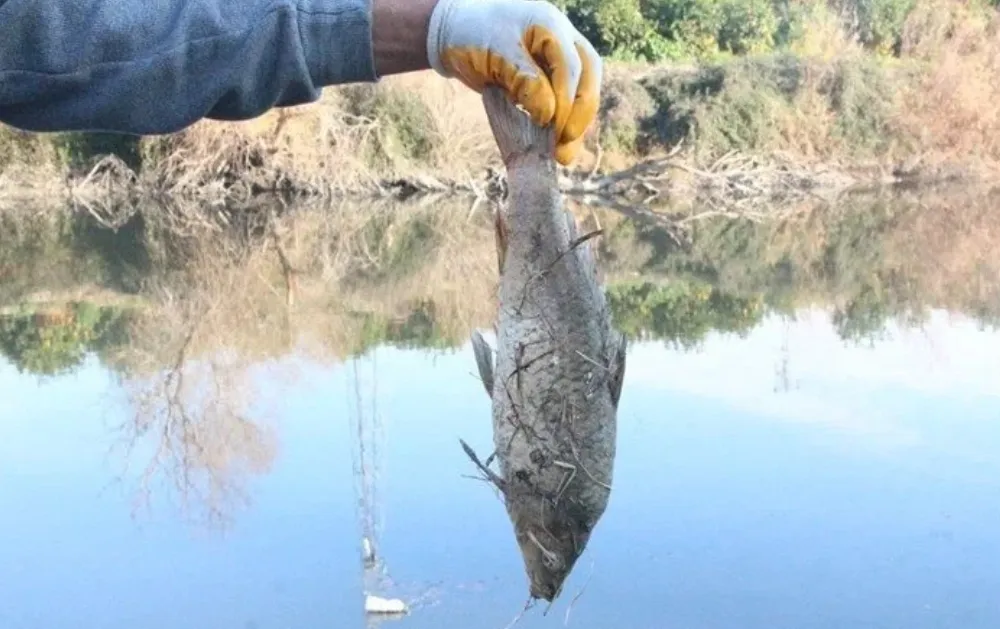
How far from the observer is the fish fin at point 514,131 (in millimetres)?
1856

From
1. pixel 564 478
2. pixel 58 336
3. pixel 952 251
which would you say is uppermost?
pixel 564 478

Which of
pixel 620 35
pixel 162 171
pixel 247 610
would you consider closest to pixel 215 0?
pixel 247 610

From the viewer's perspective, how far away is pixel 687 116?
20.2 m

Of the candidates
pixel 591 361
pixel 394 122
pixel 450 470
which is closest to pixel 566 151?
pixel 591 361

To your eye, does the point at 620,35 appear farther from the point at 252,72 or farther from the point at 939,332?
the point at 252,72

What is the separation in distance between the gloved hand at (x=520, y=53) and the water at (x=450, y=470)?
90.3 inches

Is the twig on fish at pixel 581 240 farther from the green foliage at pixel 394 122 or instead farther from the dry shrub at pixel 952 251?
the green foliage at pixel 394 122

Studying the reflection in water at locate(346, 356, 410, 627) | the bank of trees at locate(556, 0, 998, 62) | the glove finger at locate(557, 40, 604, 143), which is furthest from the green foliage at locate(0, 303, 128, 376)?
the bank of trees at locate(556, 0, 998, 62)

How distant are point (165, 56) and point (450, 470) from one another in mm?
5058

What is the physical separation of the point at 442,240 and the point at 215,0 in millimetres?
12822

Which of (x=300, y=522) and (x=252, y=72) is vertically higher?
(x=252, y=72)

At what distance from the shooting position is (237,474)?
6711mm

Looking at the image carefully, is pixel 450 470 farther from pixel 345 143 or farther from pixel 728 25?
pixel 728 25

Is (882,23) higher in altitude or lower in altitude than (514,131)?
lower
